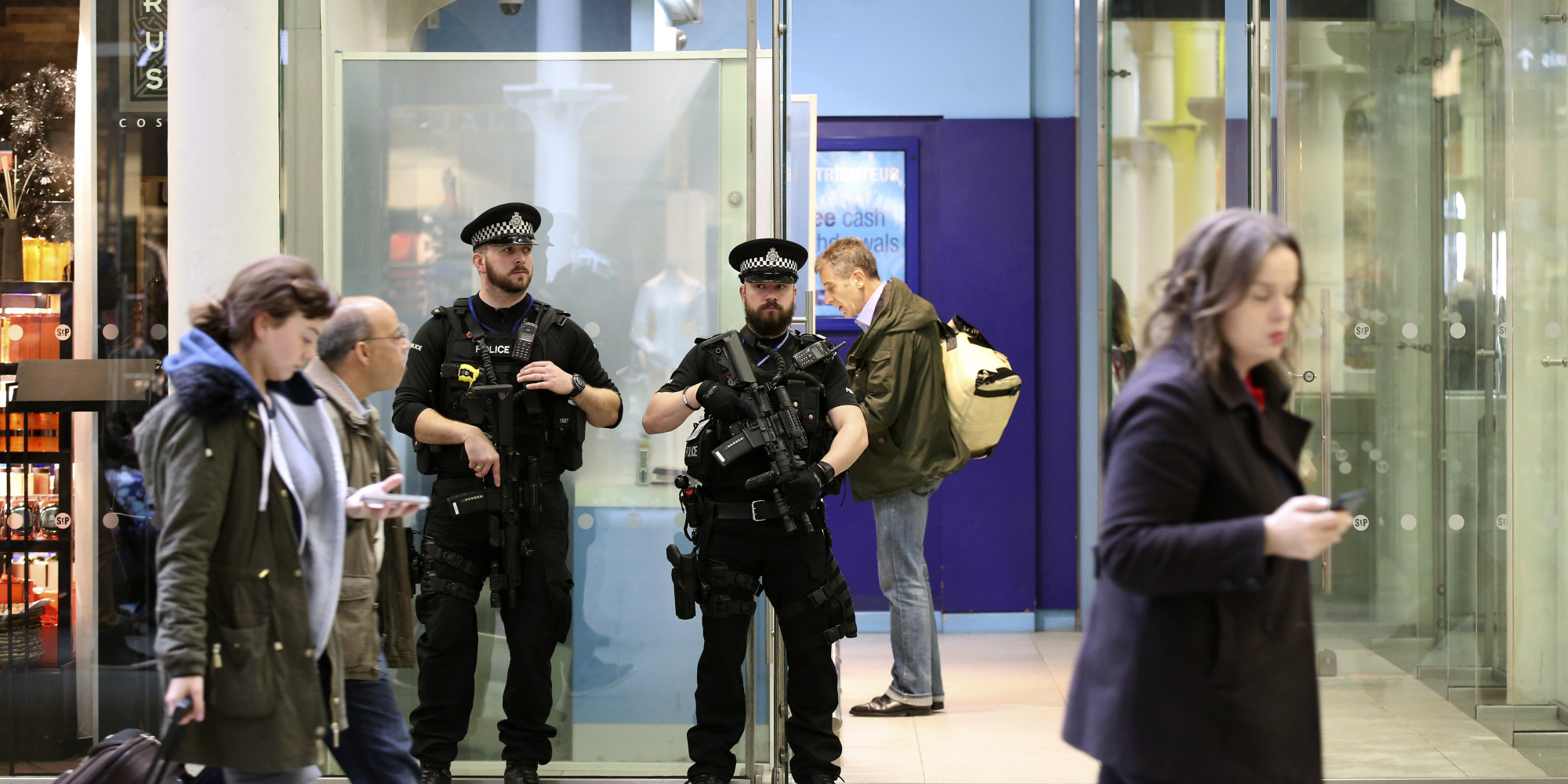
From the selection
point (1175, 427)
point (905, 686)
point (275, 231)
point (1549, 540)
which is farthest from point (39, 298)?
point (1549, 540)

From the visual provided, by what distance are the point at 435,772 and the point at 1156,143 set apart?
11.5 ft

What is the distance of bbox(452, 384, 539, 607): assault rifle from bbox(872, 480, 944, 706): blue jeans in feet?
4.97

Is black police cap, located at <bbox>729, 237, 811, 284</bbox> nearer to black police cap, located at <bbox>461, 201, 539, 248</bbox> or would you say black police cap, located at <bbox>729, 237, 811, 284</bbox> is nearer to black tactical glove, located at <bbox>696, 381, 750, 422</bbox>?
black tactical glove, located at <bbox>696, 381, 750, 422</bbox>

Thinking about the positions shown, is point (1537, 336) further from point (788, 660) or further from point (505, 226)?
point (505, 226)

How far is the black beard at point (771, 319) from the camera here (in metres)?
3.74

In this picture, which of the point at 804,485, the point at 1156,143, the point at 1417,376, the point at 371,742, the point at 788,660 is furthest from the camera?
the point at 1156,143

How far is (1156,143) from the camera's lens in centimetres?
510

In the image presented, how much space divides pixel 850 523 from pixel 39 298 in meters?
3.58

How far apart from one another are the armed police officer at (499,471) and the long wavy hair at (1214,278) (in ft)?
7.11

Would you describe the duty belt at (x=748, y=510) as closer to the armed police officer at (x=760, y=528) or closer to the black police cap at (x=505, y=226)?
the armed police officer at (x=760, y=528)

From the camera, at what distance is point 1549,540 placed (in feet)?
14.0

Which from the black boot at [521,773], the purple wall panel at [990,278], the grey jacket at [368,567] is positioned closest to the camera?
the grey jacket at [368,567]

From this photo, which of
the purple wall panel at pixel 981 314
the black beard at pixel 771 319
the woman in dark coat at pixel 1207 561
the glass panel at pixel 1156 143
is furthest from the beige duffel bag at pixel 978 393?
the woman in dark coat at pixel 1207 561

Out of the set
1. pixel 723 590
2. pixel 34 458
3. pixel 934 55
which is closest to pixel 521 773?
pixel 723 590
